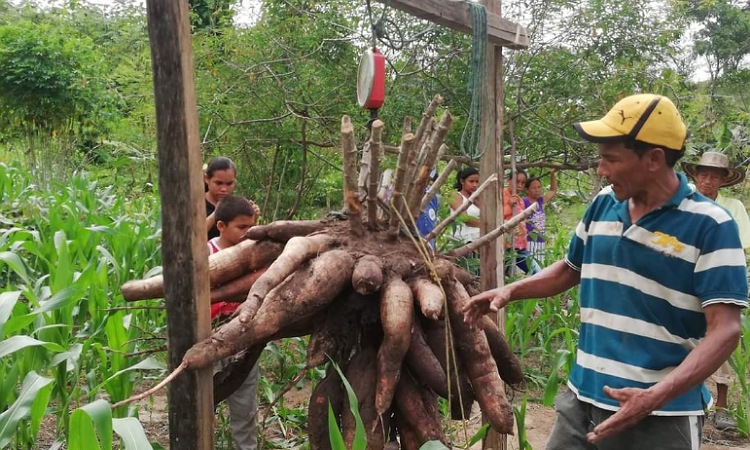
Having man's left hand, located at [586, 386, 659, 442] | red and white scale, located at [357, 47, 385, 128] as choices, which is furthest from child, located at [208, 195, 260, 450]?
man's left hand, located at [586, 386, 659, 442]

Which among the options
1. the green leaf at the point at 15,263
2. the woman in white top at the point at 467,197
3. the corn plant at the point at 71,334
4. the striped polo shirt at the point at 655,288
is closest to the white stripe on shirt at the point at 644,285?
the striped polo shirt at the point at 655,288

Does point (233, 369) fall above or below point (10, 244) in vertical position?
below

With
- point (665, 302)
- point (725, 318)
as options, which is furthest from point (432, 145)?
point (725, 318)

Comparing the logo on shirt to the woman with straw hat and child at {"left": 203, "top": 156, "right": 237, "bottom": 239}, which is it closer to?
the woman with straw hat

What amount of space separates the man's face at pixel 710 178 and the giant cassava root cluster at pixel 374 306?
1814 mm

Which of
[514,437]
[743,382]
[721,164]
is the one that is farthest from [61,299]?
[743,382]

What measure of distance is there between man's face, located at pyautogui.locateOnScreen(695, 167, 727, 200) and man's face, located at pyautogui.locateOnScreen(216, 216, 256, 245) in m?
2.40

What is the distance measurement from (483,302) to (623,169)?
60 cm

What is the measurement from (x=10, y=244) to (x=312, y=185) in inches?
113

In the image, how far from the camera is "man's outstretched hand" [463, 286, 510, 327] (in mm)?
2055

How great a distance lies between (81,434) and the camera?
1.57m

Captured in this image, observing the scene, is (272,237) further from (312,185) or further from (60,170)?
(60,170)

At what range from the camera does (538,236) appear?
5176 mm

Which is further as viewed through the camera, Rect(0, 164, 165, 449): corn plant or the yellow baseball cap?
Rect(0, 164, 165, 449): corn plant
